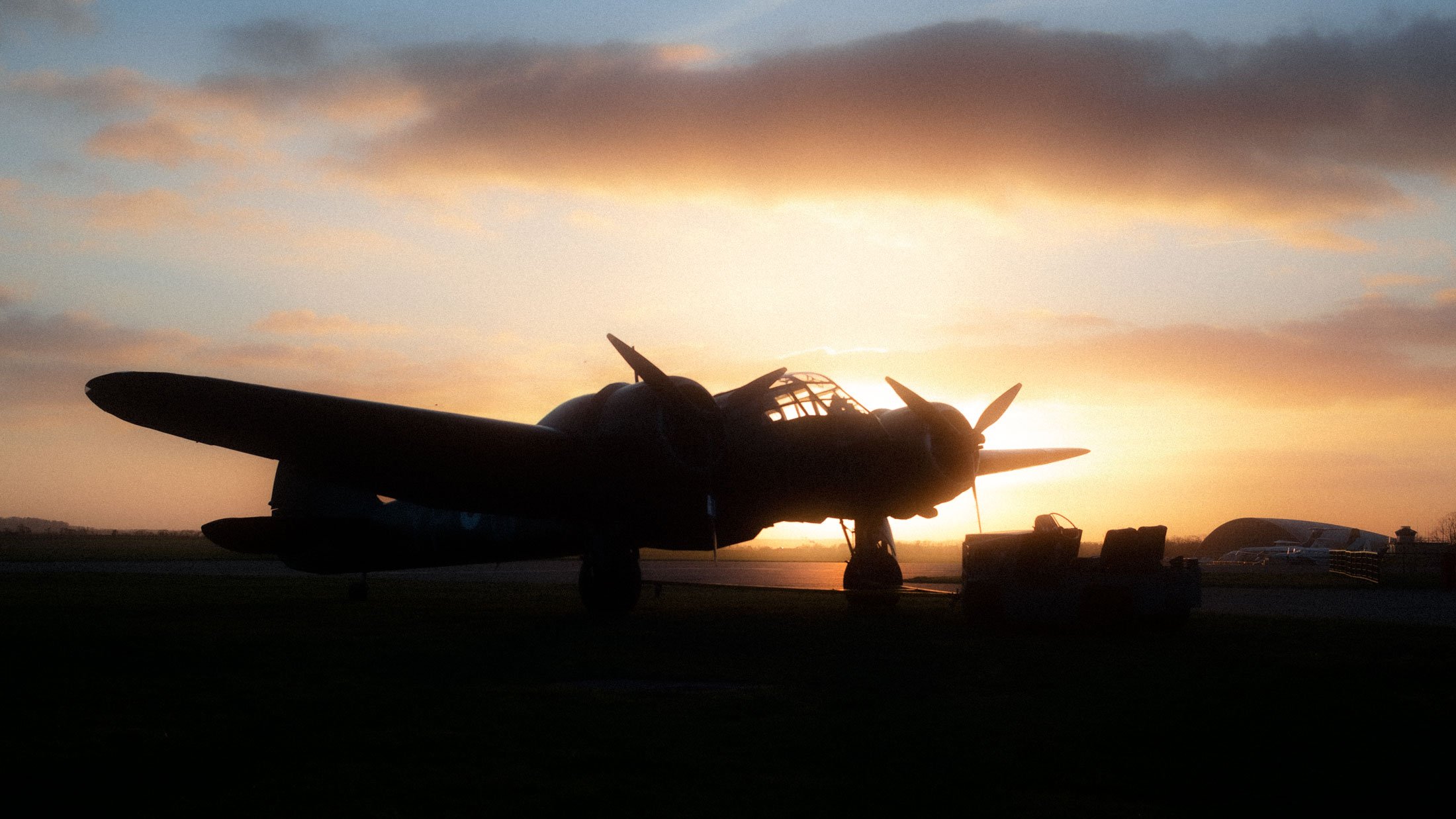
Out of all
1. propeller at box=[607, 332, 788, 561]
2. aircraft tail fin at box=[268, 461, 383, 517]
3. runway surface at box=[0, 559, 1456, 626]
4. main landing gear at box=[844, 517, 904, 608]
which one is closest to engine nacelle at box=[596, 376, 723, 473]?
propeller at box=[607, 332, 788, 561]

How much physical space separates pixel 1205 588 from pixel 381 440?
2614cm

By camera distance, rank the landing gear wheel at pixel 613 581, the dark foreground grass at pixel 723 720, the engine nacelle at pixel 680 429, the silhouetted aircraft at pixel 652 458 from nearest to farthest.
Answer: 1. the dark foreground grass at pixel 723 720
2. the silhouetted aircraft at pixel 652 458
3. the engine nacelle at pixel 680 429
4. the landing gear wheel at pixel 613 581

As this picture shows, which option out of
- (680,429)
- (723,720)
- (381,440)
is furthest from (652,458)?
(723,720)

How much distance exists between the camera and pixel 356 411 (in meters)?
17.4

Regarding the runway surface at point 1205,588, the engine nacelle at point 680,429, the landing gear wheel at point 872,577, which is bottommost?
the runway surface at point 1205,588

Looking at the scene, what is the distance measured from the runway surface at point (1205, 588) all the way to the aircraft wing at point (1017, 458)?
532cm

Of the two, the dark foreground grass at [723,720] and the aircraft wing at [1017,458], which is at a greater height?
the aircraft wing at [1017,458]

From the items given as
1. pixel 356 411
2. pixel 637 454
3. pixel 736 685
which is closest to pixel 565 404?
pixel 637 454

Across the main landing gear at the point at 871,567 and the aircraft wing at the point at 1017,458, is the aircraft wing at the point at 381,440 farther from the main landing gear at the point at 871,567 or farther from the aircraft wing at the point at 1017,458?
the aircraft wing at the point at 1017,458

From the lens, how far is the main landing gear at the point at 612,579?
2005 cm

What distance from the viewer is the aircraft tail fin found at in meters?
26.4

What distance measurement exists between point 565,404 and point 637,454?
2276 mm

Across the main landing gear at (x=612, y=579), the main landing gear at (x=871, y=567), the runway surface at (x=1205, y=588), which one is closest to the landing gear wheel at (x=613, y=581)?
the main landing gear at (x=612, y=579)

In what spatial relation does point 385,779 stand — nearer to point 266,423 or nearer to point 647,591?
point 266,423
